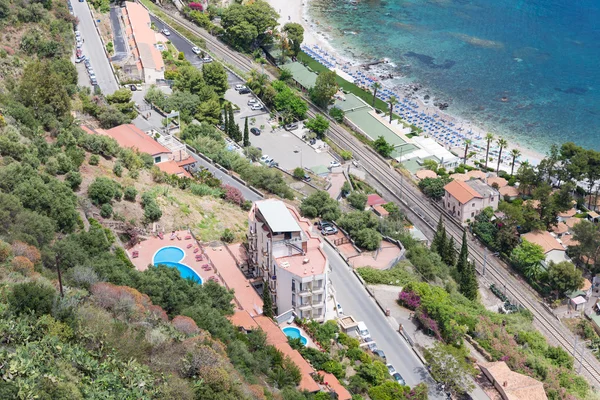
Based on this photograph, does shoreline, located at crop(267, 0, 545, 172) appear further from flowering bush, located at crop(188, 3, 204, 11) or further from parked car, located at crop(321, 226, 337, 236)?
parked car, located at crop(321, 226, 337, 236)

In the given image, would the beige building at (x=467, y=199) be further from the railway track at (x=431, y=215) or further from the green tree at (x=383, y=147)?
the green tree at (x=383, y=147)

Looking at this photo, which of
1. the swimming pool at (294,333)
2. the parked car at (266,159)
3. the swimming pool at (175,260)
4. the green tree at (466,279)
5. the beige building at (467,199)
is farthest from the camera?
the parked car at (266,159)

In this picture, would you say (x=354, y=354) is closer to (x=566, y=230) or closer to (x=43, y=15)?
(x=566, y=230)

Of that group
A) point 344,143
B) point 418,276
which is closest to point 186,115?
point 344,143

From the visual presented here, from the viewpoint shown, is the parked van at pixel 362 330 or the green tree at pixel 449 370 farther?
the parked van at pixel 362 330

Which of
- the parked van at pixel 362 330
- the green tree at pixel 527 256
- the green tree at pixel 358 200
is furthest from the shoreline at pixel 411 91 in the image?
the parked van at pixel 362 330

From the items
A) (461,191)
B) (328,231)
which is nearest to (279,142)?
(461,191)
